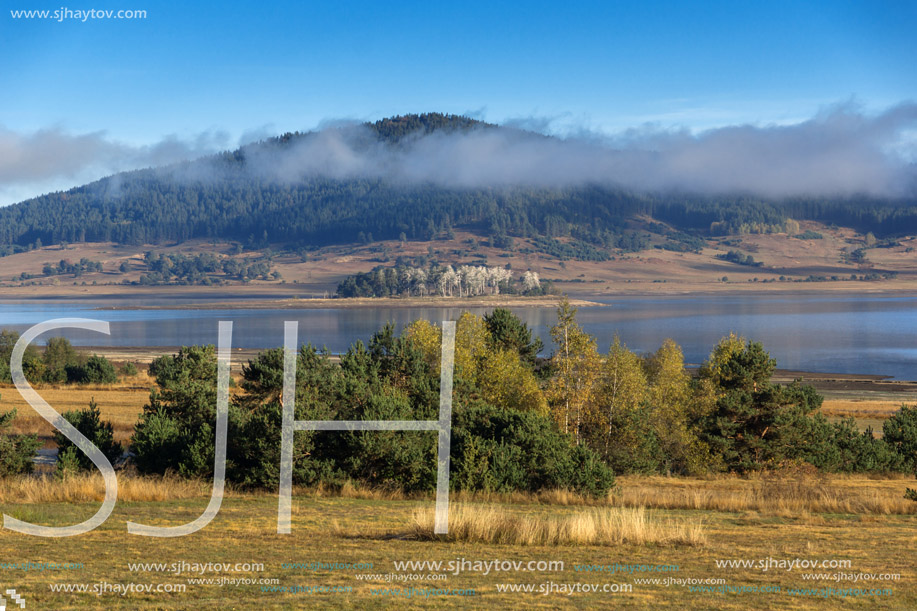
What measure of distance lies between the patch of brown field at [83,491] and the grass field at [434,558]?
0.23 meters

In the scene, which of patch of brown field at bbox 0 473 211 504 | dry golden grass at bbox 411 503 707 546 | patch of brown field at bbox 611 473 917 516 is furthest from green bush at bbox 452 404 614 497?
dry golden grass at bbox 411 503 707 546

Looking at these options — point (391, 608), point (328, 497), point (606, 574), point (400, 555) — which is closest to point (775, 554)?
point (606, 574)

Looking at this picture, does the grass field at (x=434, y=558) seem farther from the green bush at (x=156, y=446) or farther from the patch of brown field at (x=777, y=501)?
the green bush at (x=156, y=446)

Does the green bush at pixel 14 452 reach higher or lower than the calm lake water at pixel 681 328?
higher

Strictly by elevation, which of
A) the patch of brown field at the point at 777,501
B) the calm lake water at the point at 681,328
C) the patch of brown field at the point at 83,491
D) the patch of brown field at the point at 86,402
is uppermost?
the patch of brown field at the point at 83,491

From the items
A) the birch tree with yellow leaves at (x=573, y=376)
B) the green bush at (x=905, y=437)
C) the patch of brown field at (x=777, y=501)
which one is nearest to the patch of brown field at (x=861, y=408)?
the green bush at (x=905, y=437)

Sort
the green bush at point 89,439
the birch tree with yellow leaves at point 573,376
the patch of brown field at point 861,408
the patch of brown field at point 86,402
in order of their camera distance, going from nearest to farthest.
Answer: the green bush at point 89,439, the birch tree with yellow leaves at point 573,376, the patch of brown field at point 86,402, the patch of brown field at point 861,408

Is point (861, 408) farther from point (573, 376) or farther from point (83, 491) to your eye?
point (83, 491)

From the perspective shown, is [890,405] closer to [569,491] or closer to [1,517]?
[569,491]

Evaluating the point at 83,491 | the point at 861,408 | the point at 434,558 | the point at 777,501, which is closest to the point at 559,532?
the point at 434,558

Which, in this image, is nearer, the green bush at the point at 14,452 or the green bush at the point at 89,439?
the green bush at the point at 14,452

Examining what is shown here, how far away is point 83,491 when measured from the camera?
14883mm

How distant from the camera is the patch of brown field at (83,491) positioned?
14.5 meters

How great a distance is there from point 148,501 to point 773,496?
13013 millimetres
